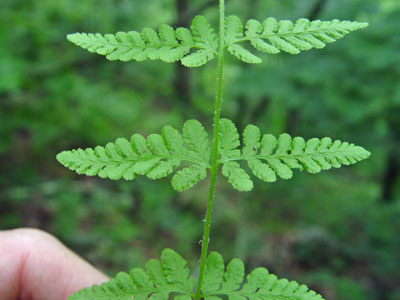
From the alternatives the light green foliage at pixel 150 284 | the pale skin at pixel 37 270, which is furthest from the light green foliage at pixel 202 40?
the pale skin at pixel 37 270

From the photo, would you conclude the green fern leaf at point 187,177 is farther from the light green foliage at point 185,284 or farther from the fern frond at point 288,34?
the fern frond at point 288,34

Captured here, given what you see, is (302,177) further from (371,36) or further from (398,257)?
(371,36)

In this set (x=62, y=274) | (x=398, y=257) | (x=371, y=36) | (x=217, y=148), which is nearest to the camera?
(x=217, y=148)

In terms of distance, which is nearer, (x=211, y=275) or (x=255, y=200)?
(x=211, y=275)

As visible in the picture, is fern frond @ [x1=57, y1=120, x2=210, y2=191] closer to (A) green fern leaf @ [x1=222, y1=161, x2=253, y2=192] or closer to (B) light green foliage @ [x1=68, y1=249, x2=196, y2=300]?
(A) green fern leaf @ [x1=222, y1=161, x2=253, y2=192]

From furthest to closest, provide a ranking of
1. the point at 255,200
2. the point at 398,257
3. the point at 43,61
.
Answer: the point at 255,200 → the point at 43,61 → the point at 398,257

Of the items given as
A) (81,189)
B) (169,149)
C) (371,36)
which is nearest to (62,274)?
(169,149)
